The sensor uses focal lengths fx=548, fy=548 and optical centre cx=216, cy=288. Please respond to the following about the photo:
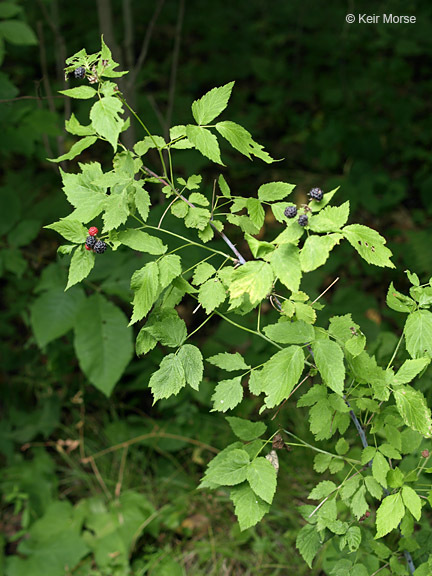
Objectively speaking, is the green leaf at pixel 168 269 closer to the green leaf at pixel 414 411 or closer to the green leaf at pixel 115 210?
the green leaf at pixel 115 210

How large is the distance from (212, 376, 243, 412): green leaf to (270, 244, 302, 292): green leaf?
12.2 inches

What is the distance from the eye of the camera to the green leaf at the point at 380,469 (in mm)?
1243

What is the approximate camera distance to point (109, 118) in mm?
1026

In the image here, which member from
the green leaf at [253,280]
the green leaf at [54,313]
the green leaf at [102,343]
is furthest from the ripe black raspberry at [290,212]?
the green leaf at [54,313]

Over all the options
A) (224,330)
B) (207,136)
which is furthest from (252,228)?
(224,330)

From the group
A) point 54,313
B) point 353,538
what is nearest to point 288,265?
point 353,538

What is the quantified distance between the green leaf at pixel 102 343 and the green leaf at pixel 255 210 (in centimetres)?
117

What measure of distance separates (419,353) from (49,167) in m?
3.39

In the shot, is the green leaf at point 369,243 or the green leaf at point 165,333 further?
the green leaf at point 165,333

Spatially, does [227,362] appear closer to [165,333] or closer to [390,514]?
[165,333]

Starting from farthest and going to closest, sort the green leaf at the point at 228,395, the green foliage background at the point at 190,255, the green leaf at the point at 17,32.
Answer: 1. the green leaf at the point at 17,32
2. the green foliage background at the point at 190,255
3. the green leaf at the point at 228,395

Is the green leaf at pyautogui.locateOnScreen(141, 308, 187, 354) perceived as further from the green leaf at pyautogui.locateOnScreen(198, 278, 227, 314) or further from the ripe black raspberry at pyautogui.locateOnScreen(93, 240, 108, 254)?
the ripe black raspberry at pyautogui.locateOnScreen(93, 240, 108, 254)

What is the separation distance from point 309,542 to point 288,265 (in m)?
0.75

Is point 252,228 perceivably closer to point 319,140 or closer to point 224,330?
point 224,330
